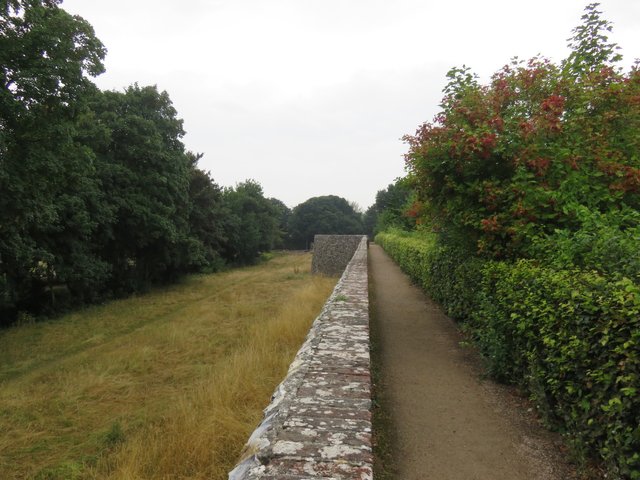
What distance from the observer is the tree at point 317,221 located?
7562cm

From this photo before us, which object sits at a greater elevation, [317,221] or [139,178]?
[139,178]

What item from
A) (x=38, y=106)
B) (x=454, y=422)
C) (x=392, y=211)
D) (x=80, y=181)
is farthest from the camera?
(x=392, y=211)

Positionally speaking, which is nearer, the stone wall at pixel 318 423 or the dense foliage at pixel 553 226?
the stone wall at pixel 318 423

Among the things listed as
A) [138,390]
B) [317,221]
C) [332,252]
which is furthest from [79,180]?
[317,221]

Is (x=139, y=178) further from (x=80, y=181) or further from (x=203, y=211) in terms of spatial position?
(x=203, y=211)

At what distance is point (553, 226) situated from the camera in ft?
16.4

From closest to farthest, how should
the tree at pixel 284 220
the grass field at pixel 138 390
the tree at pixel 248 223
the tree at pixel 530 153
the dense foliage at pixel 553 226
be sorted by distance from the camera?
the dense foliage at pixel 553 226 → the grass field at pixel 138 390 → the tree at pixel 530 153 → the tree at pixel 248 223 → the tree at pixel 284 220

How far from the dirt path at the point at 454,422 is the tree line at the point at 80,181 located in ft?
31.4

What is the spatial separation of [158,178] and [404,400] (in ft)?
63.0

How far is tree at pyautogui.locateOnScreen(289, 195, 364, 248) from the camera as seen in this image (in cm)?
7562

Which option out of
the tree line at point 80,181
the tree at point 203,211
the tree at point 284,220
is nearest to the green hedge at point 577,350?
the tree line at point 80,181

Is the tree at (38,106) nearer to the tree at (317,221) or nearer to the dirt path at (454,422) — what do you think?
the dirt path at (454,422)

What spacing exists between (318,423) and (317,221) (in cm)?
7300

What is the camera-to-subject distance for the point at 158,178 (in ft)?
67.3
